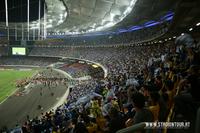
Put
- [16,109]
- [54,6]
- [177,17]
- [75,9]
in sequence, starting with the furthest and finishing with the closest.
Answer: [54,6] → [75,9] → [16,109] → [177,17]

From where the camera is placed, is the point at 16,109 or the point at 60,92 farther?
the point at 60,92

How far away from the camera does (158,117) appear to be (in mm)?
4992

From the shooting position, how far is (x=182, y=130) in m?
4.10

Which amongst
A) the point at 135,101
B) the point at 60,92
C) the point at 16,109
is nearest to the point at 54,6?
the point at 60,92

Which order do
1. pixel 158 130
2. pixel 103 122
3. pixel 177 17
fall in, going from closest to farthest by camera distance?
pixel 158 130
pixel 103 122
pixel 177 17

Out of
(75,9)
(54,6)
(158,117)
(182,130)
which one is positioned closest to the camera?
(182,130)

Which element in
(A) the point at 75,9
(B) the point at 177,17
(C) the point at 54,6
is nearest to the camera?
(B) the point at 177,17

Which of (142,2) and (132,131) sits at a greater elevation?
(142,2)

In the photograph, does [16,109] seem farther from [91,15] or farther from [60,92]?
[91,15]

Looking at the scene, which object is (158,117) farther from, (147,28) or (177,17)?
(147,28)

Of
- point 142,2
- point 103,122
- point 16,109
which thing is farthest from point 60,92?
point 103,122

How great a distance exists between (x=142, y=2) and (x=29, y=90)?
23928 mm

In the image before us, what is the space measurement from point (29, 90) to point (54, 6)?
38.6 feet

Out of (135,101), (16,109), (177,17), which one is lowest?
(16,109)
